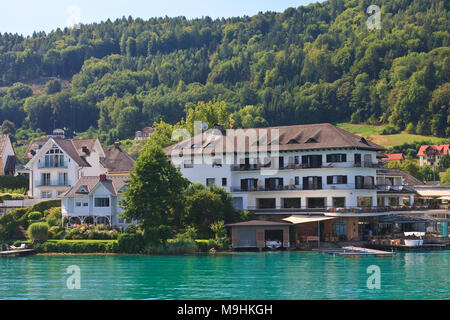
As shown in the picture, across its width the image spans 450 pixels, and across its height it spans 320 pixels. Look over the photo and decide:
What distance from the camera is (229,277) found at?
161 ft

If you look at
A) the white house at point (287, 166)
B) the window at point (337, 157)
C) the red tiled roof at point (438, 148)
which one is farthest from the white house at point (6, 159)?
the red tiled roof at point (438, 148)

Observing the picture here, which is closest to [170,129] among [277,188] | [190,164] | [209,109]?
[209,109]

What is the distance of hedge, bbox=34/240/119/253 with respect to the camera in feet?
232

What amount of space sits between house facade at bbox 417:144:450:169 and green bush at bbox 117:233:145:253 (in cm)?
11596

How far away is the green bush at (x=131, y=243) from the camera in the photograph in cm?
6969

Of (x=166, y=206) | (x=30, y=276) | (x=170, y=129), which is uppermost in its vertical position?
(x=170, y=129)

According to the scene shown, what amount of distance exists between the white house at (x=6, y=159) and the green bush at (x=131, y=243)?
147ft

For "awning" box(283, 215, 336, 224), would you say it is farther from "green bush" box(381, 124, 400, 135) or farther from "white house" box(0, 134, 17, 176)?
"green bush" box(381, 124, 400, 135)

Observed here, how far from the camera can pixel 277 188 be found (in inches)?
3159

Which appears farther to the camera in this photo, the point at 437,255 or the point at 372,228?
the point at 372,228

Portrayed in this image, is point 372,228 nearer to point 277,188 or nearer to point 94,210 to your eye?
point 277,188

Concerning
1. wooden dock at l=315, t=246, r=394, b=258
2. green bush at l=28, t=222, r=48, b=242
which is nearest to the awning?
wooden dock at l=315, t=246, r=394, b=258
